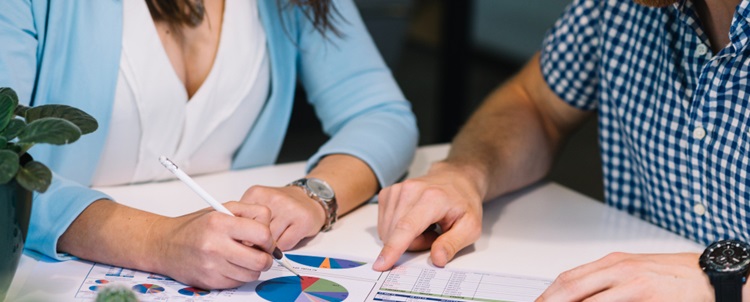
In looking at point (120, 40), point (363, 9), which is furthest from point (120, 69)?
point (363, 9)

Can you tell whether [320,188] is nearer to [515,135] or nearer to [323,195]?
[323,195]

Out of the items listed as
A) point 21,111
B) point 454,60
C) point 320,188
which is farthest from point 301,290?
point 454,60

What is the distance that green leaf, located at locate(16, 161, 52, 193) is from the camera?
A: 3.13 ft

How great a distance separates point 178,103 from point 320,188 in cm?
27

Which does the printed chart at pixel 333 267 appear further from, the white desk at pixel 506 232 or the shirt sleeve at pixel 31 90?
the shirt sleeve at pixel 31 90

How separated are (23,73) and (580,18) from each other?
0.95 meters

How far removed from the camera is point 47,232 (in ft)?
4.10

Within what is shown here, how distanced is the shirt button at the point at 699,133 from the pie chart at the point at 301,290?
608 millimetres

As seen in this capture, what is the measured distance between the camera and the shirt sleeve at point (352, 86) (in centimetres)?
164

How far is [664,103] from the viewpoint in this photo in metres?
1.52

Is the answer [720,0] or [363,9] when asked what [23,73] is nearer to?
[720,0]

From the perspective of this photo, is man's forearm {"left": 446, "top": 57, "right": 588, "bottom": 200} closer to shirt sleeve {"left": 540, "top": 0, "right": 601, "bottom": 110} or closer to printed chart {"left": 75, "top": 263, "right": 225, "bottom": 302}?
shirt sleeve {"left": 540, "top": 0, "right": 601, "bottom": 110}

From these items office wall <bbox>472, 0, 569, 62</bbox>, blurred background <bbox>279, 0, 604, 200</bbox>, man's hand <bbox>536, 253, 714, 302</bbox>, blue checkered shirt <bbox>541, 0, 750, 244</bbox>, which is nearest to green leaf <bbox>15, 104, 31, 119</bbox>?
man's hand <bbox>536, 253, 714, 302</bbox>

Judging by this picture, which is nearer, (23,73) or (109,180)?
(23,73)
